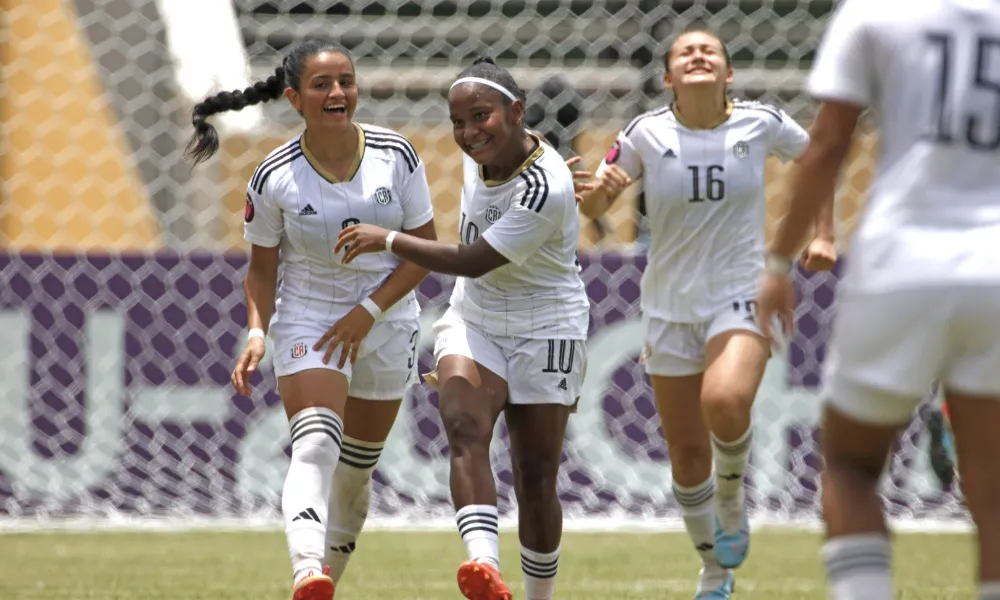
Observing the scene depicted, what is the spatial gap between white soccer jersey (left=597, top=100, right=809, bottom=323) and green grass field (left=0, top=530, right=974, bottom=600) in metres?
1.29

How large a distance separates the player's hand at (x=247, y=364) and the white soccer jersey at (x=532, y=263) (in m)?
0.75

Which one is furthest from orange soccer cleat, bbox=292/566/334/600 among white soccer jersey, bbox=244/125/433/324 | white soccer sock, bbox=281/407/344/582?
white soccer jersey, bbox=244/125/433/324

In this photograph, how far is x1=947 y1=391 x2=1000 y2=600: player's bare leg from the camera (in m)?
3.11

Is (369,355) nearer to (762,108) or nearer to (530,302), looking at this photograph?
(530,302)

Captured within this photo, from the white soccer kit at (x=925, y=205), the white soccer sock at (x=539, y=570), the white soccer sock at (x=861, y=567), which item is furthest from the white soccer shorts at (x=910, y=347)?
the white soccer sock at (x=539, y=570)

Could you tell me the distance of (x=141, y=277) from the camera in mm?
9320

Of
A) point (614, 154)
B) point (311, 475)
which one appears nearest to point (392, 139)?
point (614, 154)

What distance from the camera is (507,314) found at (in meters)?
5.29

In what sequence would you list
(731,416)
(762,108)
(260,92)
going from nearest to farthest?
(260,92)
(731,416)
(762,108)

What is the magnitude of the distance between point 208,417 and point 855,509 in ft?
21.5

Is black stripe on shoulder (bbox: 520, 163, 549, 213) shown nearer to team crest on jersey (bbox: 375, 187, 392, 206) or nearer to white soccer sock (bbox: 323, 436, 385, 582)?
team crest on jersey (bbox: 375, 187, 392, 206)

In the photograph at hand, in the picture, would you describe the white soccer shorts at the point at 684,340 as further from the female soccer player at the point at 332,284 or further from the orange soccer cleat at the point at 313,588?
the orange soccer cleat at the point at 313,588

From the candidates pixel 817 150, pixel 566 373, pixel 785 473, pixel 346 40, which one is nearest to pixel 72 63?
pixel 346 40

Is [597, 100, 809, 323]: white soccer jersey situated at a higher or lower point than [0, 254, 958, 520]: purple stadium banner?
higher
